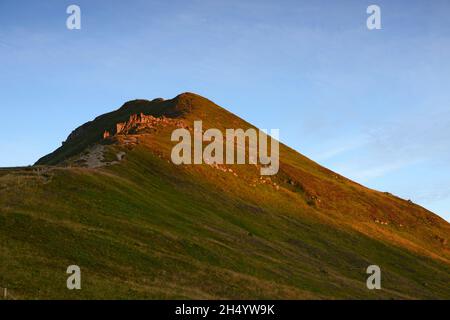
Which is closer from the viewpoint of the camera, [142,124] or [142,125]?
[142,125]

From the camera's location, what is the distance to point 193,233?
55156 mm

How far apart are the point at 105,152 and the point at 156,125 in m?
29.1

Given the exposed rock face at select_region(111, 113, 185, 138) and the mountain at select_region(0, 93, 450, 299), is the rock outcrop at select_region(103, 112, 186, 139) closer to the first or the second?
the exposed rock face at select_region(111, 113, 185, 138)

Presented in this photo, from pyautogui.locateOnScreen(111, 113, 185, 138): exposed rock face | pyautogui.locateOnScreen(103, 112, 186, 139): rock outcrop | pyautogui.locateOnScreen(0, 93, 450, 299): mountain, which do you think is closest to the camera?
pyautogui.locateOnScreen(0, 93, 450, 299): mountain

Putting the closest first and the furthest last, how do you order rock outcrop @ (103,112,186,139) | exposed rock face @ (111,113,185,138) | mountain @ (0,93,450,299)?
mountain @ (0,93,450,299) < rock outcrop @ (103,112,186,139) < exposed rock face @ (111,113,185,138)

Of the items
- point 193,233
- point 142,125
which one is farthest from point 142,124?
point 193,233

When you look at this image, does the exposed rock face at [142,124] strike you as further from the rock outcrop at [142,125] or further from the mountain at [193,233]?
the mountain at [193,233]

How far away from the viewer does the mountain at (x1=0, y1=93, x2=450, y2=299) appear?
39594mm

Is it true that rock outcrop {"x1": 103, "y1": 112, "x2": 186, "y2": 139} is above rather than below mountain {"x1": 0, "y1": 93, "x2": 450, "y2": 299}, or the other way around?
above

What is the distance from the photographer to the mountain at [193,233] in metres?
39.6

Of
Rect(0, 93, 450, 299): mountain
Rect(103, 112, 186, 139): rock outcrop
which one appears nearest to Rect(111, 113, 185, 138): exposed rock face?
Rect(103, 112, 186, 139): rock outcrop

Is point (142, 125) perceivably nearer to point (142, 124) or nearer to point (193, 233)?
point (142, 124)

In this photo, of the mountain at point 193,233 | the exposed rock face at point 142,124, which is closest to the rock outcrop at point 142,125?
the exposed rock face at point 142,124
